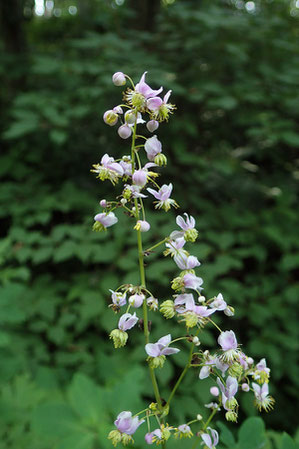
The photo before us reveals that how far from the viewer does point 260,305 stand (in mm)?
3053

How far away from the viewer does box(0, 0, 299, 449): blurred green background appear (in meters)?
2.73

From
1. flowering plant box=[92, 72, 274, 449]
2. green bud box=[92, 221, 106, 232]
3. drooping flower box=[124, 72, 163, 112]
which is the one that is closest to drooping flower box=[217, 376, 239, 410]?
flowering plant box=[92, 72, 274, 449]

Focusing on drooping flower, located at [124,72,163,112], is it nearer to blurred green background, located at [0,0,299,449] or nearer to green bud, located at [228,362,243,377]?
green bud, located at [228,362,243,377]

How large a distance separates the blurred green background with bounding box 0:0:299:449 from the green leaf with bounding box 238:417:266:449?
4.08 feet

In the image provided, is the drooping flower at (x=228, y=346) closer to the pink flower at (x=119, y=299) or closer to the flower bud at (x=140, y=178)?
the pink flower at (x=119, y=299)

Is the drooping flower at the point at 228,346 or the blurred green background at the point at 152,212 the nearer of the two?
the drooping flower at the point at 228,346

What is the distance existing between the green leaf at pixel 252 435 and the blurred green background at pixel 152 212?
124 centimetres

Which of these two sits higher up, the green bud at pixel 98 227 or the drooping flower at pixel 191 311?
the green bud at pixel 98 227

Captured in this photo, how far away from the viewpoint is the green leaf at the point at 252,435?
1.05 metres

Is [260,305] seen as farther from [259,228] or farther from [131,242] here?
[131,242]

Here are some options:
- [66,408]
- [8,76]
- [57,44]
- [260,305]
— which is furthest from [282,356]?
[57,44]

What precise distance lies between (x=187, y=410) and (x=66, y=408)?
119 centimetres

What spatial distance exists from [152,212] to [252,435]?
2.35 metres

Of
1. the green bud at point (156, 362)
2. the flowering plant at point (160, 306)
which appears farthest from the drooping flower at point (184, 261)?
the green bud at point (156, 362)
